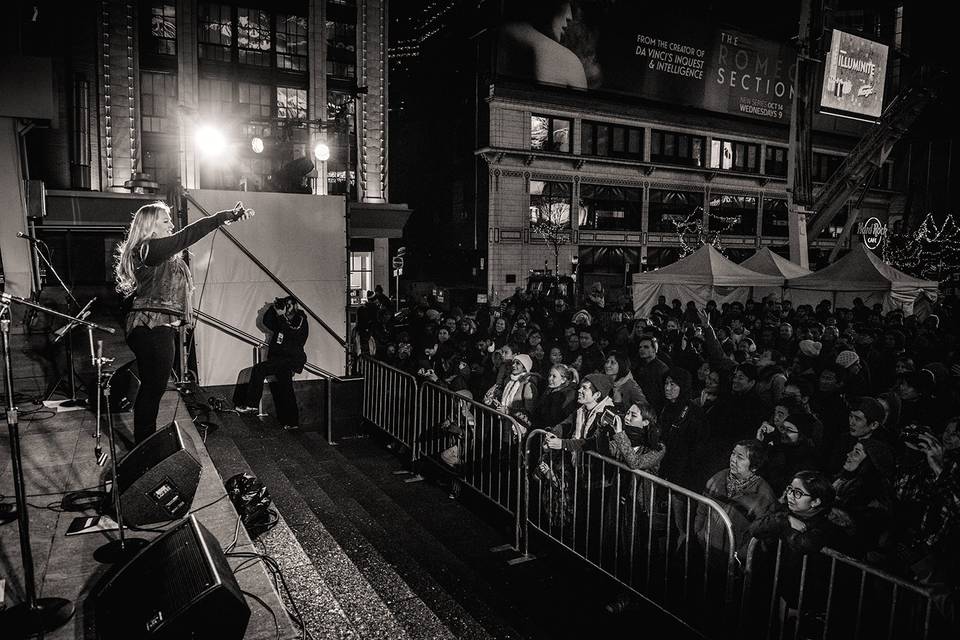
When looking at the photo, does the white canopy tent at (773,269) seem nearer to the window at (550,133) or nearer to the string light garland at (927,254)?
the window at (550,133)

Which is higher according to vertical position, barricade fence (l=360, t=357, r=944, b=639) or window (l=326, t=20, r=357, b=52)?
window (l=326, t=20, r=357, b=52)

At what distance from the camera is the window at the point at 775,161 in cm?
4172

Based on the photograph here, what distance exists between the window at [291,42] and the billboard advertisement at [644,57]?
32.8ft

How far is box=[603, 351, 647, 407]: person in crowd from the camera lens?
632 centimetres

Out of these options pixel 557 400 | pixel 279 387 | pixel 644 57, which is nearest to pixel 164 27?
pixel 279 387

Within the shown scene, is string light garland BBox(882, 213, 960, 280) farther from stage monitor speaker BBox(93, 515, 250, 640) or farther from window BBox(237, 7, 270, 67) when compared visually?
stage monitor speaker BBox(93, 515, 250, 640)

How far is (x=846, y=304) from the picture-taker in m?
16.8

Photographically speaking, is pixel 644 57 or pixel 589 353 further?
pixel 644 57

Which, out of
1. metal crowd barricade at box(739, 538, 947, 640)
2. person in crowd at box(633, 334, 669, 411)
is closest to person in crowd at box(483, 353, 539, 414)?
person in crowd at box(633, 334, 669, 411)

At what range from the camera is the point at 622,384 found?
689 cm

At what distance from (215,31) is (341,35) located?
15.5 feet

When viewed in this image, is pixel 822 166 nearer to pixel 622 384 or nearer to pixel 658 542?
pixel 622 384

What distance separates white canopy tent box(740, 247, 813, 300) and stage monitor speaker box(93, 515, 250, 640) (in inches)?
736

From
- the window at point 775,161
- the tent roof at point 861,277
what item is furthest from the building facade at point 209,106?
the window at point 775,161
